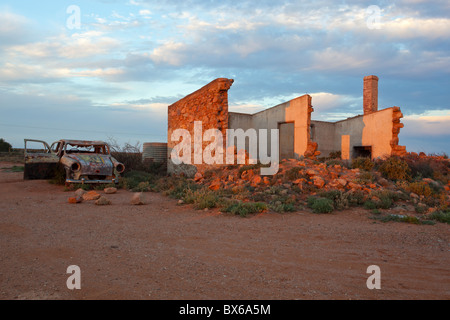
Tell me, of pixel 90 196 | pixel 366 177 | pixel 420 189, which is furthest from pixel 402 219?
pixel 90 196

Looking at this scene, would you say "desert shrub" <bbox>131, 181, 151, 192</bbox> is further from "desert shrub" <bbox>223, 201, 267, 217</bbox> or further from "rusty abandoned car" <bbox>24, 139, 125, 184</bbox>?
"desert shrub" <bbox>223, 201, 267, 217</bbox>

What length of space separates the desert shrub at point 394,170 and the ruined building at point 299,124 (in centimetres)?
286

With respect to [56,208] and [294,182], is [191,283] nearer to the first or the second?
[56,208]

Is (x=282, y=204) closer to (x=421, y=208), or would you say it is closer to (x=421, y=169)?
(x=421, y=208)

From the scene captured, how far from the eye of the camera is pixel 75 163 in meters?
9.98

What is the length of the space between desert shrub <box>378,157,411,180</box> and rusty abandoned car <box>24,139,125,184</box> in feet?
28.2

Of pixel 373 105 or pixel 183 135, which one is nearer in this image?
pixel 183 135

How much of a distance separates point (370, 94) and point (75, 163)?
1616cm

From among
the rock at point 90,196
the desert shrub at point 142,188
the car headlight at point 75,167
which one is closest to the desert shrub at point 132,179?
the desert shrub at point 142,188

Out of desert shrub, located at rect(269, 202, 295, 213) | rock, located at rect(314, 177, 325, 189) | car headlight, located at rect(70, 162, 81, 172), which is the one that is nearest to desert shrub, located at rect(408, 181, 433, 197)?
rock, located at rect(314, 177, 325, 189)

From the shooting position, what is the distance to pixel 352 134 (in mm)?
18000

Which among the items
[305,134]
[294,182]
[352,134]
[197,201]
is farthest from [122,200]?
[352,134]

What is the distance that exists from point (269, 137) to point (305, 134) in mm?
3566

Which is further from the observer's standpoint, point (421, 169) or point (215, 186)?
point (421, 169)
